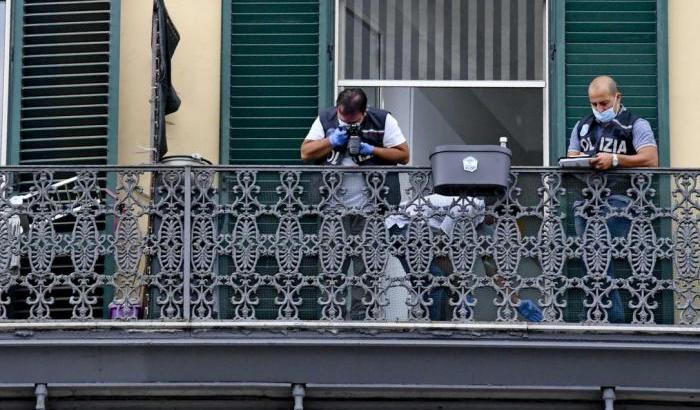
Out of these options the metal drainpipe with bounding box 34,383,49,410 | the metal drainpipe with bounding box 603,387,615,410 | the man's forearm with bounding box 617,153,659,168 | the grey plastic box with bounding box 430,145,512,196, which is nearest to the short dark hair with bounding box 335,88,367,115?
the grey plastic box with bounding box 430,145,512,196

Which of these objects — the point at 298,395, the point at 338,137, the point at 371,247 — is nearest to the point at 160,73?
the point at 338,137

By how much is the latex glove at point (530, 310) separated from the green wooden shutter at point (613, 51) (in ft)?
5.80

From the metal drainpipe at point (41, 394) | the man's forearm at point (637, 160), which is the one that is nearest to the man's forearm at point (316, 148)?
the man's forearm at point (637, 160)

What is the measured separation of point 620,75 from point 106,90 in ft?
11.3

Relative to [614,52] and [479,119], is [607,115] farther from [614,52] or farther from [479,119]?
[479,119]

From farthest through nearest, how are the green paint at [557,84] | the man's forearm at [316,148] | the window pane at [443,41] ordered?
1. the window pane at [443,41]
2. the green paint at [557,84]
3. the man's forearm at [316,148]

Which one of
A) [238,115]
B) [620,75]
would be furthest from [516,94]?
[238,115]

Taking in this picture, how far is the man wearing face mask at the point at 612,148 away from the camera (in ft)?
43.7

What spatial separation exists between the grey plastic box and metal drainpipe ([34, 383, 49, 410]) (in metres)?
2.64

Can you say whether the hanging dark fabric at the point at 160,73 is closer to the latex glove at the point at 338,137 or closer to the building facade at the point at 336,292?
the building facade at the point at 336,292

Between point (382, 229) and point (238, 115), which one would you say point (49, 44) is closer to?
point (238, 115)

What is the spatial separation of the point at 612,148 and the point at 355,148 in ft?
5.12

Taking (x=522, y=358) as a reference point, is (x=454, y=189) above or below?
above

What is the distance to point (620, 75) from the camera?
14.9m
